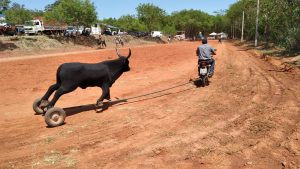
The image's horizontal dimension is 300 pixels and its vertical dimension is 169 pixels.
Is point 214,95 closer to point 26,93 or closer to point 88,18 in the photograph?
point 26,93

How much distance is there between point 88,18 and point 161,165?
55.1 metres

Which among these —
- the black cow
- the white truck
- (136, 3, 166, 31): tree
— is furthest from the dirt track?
(136, 3, 166, 31): tree

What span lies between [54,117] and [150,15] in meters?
78.0

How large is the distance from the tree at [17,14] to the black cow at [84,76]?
53.1 metres

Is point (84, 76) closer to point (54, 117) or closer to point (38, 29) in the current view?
point (54, 117)

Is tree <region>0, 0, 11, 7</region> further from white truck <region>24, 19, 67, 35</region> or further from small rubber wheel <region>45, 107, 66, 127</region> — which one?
small rubber wheel <region>45, 107, 66, 127</region>

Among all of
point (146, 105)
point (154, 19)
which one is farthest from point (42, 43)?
point (154, 19)

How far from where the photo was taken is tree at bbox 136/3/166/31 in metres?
84.4

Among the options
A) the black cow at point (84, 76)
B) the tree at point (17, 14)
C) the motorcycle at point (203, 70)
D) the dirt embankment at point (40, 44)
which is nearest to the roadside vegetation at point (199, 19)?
the tree at point (17, 14)

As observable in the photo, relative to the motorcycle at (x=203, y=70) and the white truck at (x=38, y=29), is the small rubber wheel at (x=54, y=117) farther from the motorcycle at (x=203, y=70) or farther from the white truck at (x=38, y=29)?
the white truck at (x=38, y=29)

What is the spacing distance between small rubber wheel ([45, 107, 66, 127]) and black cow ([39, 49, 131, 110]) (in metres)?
0.69

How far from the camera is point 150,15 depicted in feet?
279

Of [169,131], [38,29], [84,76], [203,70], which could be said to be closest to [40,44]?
[38,29]

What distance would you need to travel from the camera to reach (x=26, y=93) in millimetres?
15500
